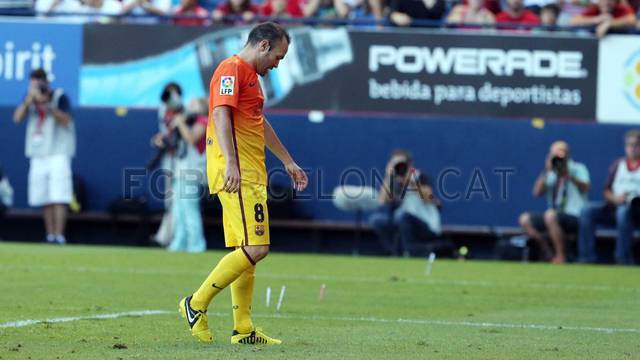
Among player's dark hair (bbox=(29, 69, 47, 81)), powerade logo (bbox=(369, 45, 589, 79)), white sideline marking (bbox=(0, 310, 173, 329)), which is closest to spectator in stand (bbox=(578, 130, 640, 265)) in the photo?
powerade logo (bbox=(369, 45, 589, 79))

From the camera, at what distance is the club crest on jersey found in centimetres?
859

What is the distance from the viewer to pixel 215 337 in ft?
30.1

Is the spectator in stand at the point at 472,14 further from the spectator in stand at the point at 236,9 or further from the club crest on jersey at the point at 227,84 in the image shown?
the club crest on jersey at the point at 227,84

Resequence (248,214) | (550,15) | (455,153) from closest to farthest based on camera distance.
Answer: (248,214), (550,15), (455,153)

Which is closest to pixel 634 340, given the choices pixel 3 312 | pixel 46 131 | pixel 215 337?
pixel 215 337

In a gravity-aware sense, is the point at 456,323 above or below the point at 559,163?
below

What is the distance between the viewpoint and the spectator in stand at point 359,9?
68.1 ft

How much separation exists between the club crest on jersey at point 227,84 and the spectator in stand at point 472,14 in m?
11.7

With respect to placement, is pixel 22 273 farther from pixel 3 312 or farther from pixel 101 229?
pixel 101 229

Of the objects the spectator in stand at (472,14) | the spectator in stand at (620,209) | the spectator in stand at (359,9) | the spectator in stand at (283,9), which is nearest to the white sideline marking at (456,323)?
the spectator in stand at (620,209)

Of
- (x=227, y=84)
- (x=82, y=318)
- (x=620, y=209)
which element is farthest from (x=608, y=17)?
(x=227, y=84)

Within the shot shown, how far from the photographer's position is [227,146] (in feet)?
27.8

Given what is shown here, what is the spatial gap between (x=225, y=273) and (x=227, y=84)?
1185 millimetres

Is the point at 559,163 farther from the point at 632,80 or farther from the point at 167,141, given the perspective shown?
the point at 167,141
